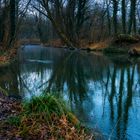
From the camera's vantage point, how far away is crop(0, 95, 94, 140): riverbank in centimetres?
681

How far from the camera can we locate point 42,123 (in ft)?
23.9

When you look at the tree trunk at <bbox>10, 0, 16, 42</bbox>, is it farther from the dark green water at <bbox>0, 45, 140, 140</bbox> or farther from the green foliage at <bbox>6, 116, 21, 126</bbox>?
the green foliage at <bbox>6, 116, 21, 126</bbox>

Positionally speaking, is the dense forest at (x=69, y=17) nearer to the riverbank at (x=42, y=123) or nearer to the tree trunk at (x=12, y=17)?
the tree trunk at (x=12, y=17)

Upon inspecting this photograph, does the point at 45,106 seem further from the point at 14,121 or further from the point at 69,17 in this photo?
the point at 69,17

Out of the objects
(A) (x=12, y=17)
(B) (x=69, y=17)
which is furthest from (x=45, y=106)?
(B) (x=69, y=17)

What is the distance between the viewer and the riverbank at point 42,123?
6.81 meters

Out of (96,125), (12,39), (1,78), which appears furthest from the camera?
(12,39)

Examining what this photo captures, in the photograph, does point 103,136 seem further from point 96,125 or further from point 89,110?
point 89,110

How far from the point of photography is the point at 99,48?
1692 inches

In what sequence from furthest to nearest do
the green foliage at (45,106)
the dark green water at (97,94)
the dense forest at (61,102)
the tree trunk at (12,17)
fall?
the tree trunk at (12,17), the dark green water at (97,94), the green foliage at (45,106), the dense forest at (61,102)

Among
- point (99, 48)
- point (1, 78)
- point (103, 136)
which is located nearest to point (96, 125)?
point (103, 136)

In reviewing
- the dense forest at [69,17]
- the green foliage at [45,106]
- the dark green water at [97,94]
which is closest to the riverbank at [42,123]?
the green foliage at [45,106]

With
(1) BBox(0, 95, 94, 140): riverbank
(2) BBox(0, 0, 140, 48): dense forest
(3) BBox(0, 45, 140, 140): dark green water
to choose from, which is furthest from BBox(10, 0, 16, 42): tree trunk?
(1) BBox(0, 95, 94, 140): riverbank

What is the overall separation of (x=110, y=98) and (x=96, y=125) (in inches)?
146
